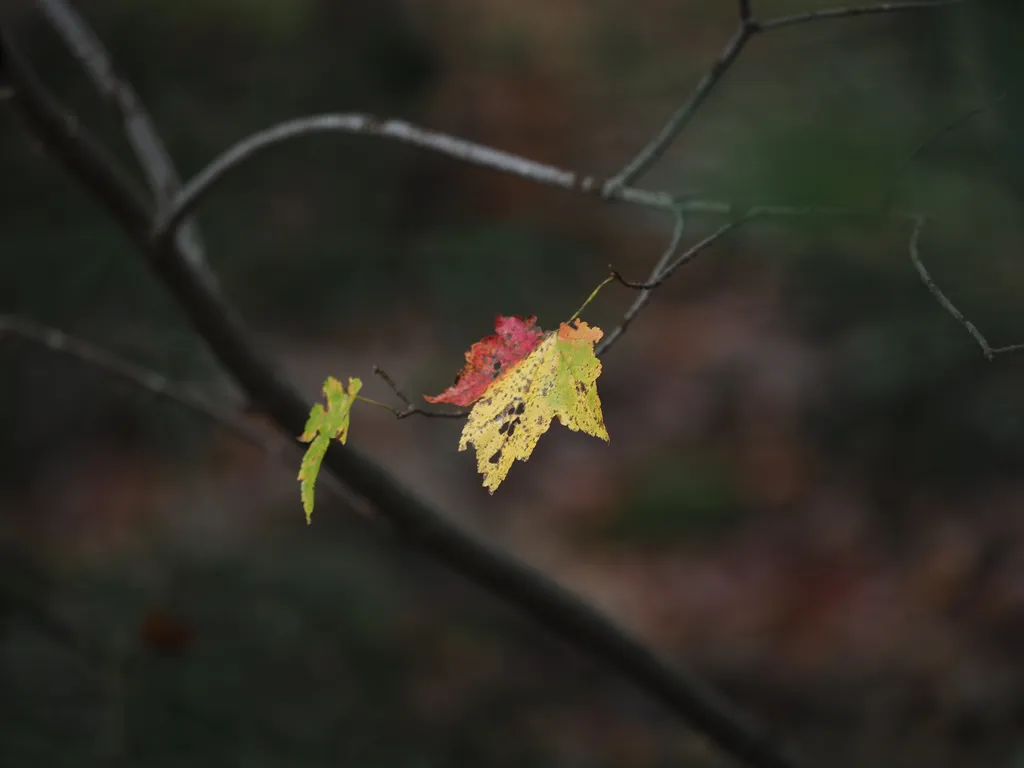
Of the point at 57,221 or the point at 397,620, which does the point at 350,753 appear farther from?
the point at 57,221

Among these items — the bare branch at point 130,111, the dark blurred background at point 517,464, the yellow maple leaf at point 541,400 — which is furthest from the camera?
the dark blurred background at point 517,464

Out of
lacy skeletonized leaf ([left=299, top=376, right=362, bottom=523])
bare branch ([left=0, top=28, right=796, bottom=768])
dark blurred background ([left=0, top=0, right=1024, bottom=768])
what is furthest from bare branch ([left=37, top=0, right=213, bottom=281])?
dark blurred background ([left=0, top=0, right=1024, bottom=768])

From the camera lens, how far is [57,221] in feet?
7.22

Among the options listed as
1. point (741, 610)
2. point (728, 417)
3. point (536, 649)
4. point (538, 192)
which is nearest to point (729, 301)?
point (728, 417)

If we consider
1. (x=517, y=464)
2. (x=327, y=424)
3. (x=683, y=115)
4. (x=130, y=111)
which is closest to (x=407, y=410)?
(x=327, y=424)

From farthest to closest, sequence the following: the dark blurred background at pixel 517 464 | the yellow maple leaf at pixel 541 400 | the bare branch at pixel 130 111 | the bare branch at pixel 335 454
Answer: the dark blurred background at pixel 517 464 → the bare branch at pixel 130 111 → the bare branch at pixel 335 454 → the yellow maple leaf at pixel 541 400

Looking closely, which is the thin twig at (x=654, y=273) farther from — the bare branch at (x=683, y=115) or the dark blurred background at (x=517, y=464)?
the dark blurred background at (x=517, y=464)

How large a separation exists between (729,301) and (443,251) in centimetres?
96

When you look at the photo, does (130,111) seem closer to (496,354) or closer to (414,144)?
(414,144)

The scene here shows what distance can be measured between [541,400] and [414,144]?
0.24 metres

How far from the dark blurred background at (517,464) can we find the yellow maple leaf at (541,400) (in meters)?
0.53

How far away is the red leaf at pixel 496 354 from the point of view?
0.51 m

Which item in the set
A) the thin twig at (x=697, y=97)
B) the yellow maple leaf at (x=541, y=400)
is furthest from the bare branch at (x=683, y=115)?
the yellow maple leaf at (x=541, y=400)

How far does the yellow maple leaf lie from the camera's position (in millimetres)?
453
